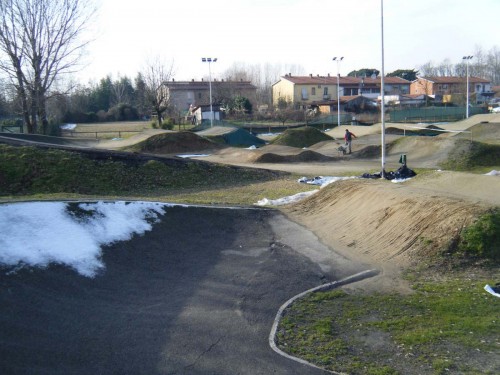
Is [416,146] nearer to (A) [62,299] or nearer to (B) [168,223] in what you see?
(B) [168,223]

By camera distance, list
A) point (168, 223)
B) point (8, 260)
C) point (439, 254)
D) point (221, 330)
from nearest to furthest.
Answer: point (221, 330) → point (8, 260) → point (439, 254) → point (168, 223)

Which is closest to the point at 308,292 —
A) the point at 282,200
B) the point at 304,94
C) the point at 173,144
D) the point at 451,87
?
the point at 282,200

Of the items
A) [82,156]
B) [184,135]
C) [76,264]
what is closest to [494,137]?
[184,135]

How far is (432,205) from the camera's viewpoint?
11844 mm

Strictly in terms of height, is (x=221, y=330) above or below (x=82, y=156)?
below

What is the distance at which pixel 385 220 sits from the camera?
1262cm

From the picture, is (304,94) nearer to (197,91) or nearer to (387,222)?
(197,91)

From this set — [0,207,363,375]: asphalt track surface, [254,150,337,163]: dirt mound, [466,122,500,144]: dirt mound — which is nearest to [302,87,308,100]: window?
[466,122,500,144]: dirt mound

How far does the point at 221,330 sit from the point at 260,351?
0.88 meters

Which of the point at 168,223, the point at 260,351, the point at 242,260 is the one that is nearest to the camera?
the point at 260,351

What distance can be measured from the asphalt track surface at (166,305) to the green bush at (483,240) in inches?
89.2

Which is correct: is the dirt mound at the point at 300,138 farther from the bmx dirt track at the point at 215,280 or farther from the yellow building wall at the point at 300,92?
the yellow building wall at the point at 300,92

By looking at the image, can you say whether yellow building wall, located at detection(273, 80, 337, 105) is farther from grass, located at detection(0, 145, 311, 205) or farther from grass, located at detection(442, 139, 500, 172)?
grass, located at detection(0, 145, 311, 205)

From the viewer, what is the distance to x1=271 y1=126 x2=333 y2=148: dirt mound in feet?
139
